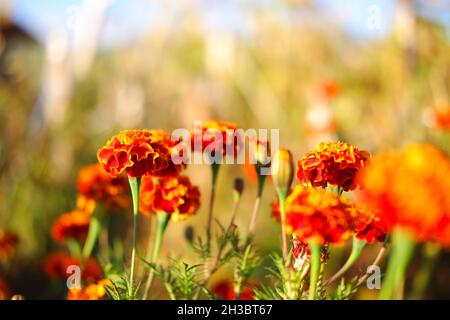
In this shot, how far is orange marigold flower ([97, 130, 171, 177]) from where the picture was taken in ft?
1.75

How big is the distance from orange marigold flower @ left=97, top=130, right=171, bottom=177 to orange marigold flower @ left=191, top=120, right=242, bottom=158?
66mm

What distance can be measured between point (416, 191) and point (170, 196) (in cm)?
34

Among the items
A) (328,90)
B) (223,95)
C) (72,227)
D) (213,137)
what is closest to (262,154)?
(213,137)

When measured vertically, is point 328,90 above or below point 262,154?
above

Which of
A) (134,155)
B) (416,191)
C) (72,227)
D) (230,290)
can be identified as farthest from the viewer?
(72,227)

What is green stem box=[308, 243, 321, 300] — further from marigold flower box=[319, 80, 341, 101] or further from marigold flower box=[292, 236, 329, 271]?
marigold flower box=[319, 80, 341, 101]

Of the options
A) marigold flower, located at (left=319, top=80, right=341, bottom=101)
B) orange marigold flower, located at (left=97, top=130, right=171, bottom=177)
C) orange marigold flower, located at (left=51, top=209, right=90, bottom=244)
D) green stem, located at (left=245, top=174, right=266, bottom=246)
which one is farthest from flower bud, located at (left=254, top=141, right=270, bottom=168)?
marigold flower, located at (left=319, top=80, right=341, bottom=101)

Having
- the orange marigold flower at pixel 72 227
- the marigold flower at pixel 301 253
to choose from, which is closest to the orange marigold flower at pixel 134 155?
the marigold flower at pixel 301 253

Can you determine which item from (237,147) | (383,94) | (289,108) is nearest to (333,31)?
(289,108)

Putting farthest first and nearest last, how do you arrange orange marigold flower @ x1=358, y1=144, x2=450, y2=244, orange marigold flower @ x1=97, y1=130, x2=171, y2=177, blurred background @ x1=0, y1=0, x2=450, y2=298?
blurred background @ x1=0, y1=0, x2=450, y2=298 → orange marigold flower @ x1=97, y1=130, x2=171, y2=177 → orange marigold flower @ x1=358, y1=144, x2=450, y2=244

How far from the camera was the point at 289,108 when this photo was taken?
3.59m

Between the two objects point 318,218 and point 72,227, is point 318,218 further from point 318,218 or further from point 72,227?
point 72,227

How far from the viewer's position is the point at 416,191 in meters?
0.32

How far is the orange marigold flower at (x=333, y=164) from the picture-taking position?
0.50 meters
